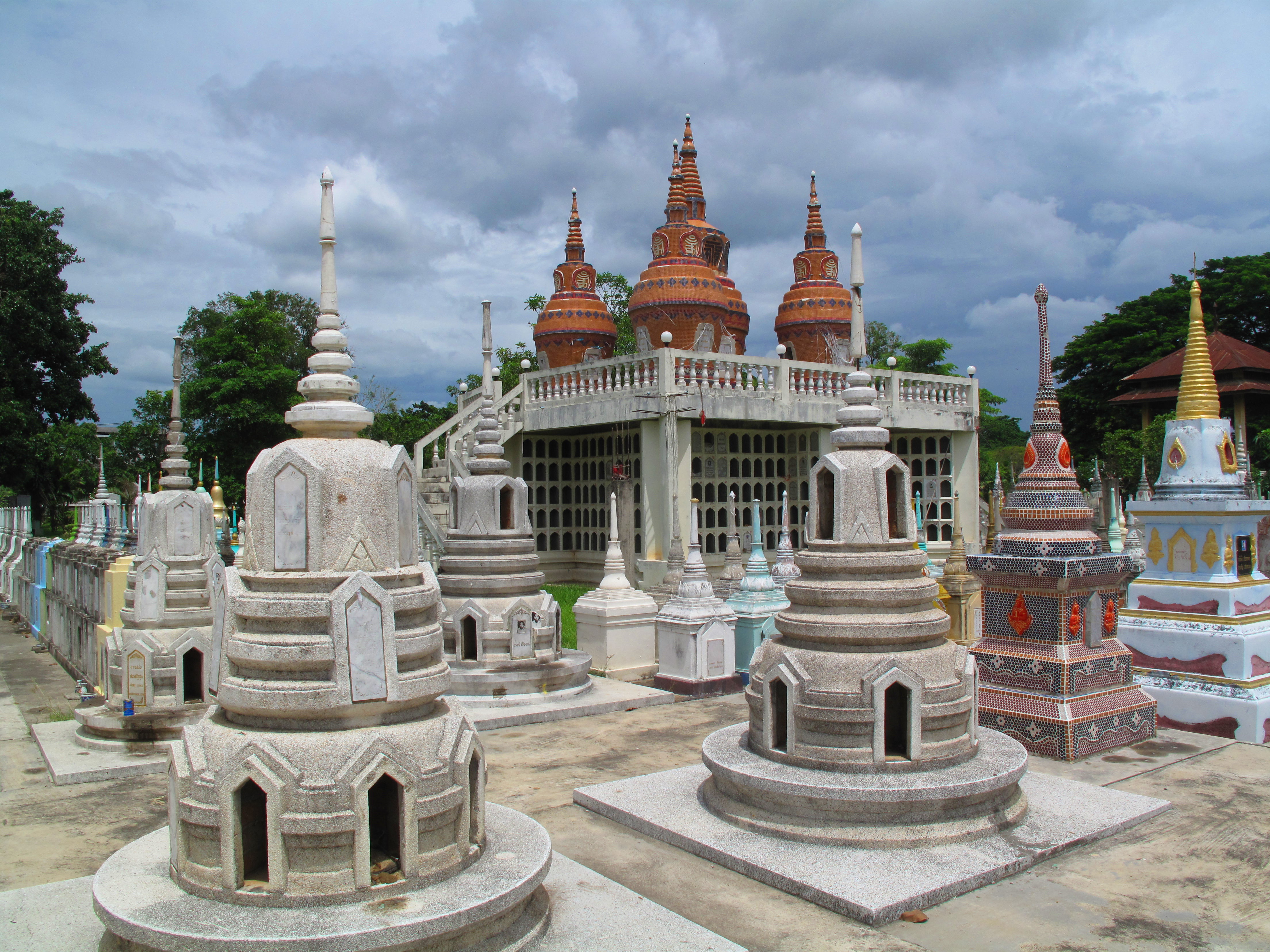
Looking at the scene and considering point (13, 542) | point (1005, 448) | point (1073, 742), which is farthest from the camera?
point (1005, 448)

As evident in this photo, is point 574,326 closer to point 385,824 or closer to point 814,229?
point 814,229

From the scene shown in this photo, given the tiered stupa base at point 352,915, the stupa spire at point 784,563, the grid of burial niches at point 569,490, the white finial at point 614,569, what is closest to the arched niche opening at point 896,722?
the tiered stupa base at point 352,915

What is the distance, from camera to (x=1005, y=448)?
65000mm

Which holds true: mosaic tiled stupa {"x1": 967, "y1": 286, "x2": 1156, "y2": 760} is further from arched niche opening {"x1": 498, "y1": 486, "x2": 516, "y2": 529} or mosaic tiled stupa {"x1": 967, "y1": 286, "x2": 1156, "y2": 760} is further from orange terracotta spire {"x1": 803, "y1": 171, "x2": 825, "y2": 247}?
orange terracotta spire {"x1": 803, "y1": 171, "x2": 825, "y2": 247}

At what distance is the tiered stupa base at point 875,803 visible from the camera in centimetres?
681

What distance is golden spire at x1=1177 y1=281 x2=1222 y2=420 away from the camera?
470 inches

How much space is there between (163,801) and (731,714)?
6.20 meters

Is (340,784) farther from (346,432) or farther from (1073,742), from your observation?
(1073,742)

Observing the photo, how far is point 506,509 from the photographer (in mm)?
12812

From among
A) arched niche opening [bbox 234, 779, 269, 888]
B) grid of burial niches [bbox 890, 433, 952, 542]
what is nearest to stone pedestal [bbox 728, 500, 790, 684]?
arched niche opening [bbox 234, 779, 269, 888]

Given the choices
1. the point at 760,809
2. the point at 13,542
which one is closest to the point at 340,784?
the point at 760,809

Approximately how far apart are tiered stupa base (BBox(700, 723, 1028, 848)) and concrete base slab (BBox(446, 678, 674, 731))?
419 centimetres

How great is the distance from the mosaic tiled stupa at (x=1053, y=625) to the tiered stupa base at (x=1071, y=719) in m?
0.01

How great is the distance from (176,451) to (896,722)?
7937mm
